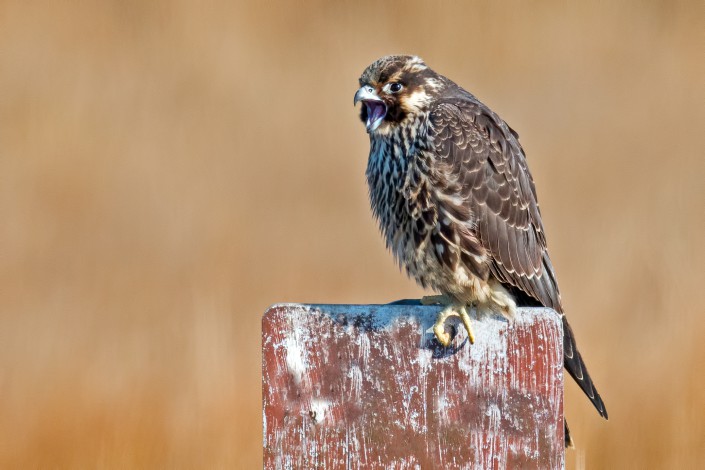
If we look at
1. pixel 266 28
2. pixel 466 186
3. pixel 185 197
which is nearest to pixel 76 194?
pixel 185 197

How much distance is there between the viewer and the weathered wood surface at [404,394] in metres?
2.76

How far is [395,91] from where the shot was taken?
4012 mm

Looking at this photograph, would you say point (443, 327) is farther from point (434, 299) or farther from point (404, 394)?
point (434, 299)

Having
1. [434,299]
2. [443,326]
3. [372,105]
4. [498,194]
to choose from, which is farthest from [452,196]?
[443,326]

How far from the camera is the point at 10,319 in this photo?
268 inches

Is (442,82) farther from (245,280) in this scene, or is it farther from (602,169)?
(602,169)

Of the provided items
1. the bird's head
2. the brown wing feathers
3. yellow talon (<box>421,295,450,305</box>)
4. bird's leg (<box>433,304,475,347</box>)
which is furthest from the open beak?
bird's leg (<box>433,304,475,347</box>)

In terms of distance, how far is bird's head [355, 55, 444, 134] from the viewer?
3.98m

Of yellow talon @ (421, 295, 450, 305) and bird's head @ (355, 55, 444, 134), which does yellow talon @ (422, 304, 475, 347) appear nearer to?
yellow talon @ (421, 295, 450, 305)

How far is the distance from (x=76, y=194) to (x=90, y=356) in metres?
1.91

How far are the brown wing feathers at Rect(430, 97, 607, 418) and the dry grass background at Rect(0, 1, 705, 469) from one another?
181cm

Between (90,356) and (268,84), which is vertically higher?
(268,84)

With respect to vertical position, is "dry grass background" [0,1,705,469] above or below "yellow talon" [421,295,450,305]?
above

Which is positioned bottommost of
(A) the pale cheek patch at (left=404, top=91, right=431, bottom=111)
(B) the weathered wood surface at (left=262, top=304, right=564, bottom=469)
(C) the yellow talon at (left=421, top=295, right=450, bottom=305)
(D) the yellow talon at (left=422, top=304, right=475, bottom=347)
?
(B) the weathered wood surface at (left=262, top=304, right=564, bottom=469)
